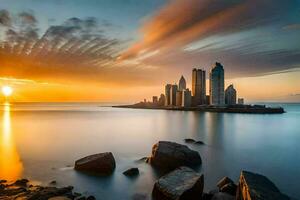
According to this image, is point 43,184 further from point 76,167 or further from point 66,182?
point 76,167

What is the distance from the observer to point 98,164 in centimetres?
1925

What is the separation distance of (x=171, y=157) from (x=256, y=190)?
31.9ft

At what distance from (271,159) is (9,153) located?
1194 inches

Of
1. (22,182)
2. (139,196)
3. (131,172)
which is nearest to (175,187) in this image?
(139,196)

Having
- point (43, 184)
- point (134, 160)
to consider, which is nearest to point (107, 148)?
point (134, 160)

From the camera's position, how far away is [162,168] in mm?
19766

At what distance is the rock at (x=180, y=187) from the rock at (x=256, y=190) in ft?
7.14

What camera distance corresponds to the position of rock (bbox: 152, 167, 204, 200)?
12172 millimetres

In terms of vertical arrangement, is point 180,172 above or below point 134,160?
above

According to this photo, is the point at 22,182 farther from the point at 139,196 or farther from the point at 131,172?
the point at 139,196

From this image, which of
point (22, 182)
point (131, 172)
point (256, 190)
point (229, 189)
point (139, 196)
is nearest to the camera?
point (256, 190)

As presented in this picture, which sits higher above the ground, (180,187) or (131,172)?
(180,187)

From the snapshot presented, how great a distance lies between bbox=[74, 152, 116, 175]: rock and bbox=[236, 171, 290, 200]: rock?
36.2 ft

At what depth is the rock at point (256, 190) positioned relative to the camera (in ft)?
32.8
